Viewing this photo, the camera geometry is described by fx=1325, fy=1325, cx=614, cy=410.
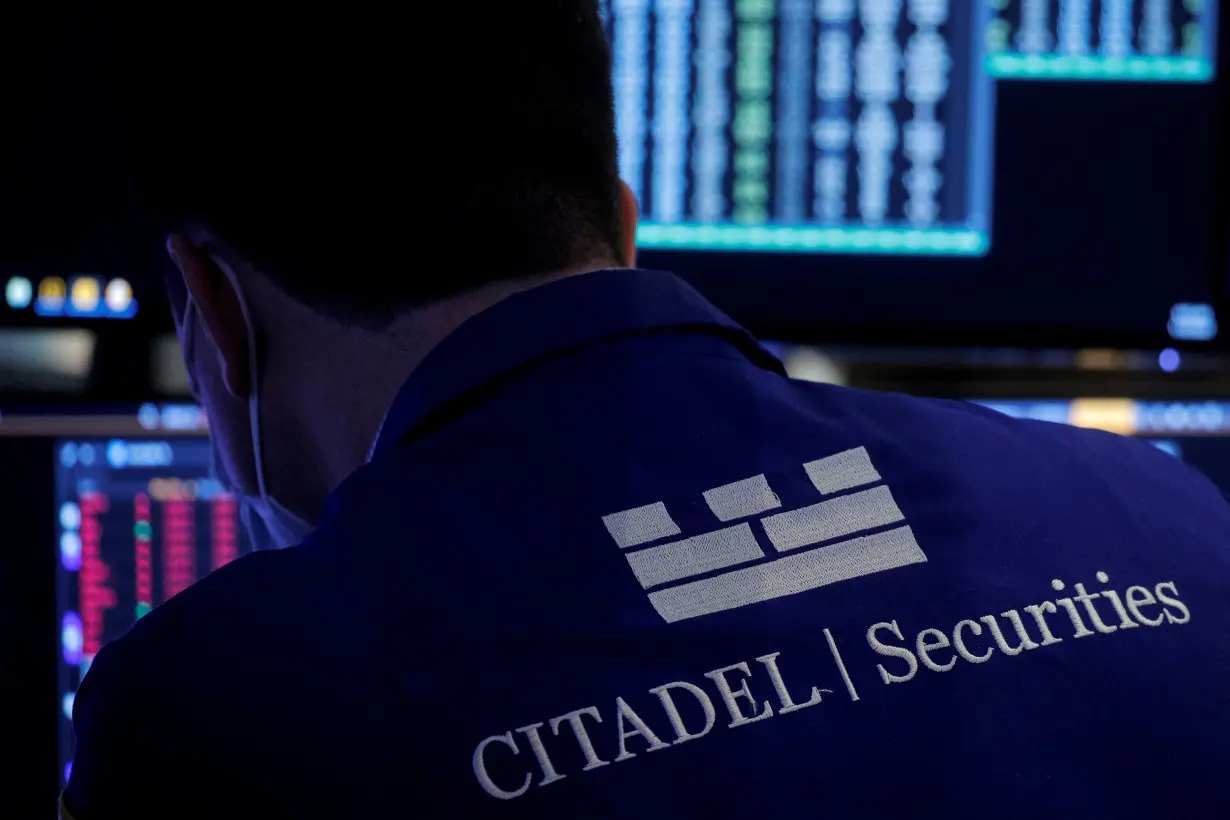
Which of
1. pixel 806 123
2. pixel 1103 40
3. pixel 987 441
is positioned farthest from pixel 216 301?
pixel 1103 40

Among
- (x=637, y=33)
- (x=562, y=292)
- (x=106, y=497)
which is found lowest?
(x=106, y=497)

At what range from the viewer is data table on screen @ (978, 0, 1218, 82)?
1073 mm

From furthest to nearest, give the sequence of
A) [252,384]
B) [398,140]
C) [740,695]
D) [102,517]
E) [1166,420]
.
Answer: [1166,420], [102,517], [252,384], [398,140], [740,695]

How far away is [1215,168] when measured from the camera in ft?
3.58

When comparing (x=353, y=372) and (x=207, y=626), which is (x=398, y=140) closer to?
(x=353, y=372)

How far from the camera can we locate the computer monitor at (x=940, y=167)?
1.07 m

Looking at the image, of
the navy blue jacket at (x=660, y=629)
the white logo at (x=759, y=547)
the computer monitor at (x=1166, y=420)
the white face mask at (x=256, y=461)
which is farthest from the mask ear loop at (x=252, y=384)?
Answer: the computer monitor at (x=1166, y=420)

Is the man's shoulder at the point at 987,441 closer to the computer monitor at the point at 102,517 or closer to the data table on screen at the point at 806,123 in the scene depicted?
the data table on screen at the point at 806,123

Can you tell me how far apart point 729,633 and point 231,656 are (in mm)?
191

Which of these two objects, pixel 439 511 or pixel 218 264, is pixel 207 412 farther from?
pixel 439 511

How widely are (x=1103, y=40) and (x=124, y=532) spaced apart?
2.90ft

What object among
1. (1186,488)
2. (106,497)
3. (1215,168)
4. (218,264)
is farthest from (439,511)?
(1215,168)

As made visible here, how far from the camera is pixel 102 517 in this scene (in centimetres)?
105

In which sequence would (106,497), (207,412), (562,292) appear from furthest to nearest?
(106,497) → (207,412) → (562,292)
